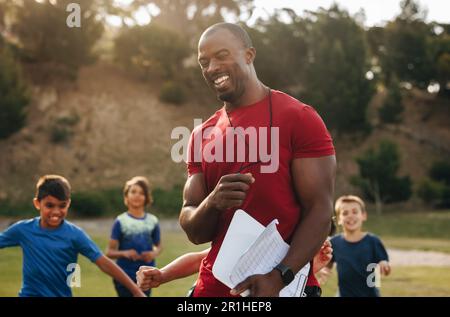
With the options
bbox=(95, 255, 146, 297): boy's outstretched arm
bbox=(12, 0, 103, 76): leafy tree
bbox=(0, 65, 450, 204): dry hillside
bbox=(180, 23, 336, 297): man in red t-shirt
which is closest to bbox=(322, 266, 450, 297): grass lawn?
bbox=(95, 255, 146, 297): boy's outstretched arm

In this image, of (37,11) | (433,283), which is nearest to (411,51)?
(37,11)

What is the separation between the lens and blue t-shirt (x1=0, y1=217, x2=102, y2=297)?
5.41 metres

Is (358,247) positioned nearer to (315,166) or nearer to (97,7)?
(315,166)

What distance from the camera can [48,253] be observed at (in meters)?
5.46

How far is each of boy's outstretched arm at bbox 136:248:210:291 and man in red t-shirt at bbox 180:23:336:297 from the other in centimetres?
46

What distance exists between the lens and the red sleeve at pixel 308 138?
8.96 ft

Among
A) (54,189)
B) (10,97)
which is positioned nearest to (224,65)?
(54,189)

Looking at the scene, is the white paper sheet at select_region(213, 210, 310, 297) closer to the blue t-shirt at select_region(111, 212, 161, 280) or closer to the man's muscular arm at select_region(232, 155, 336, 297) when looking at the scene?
the man's muscular arm at select_region(232, 155, 336, 297)

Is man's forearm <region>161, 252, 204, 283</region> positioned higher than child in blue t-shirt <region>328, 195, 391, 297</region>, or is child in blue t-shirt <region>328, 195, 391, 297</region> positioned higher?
child in blue t-shirt <region>328, 195, 391, 297</region>

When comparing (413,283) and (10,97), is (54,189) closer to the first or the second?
(413,283)

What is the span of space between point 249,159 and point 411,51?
142 feet

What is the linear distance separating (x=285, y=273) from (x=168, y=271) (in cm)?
97

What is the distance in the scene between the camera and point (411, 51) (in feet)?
144

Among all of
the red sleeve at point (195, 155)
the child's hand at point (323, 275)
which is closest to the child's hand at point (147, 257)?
the child's hand at point (323, 275)
